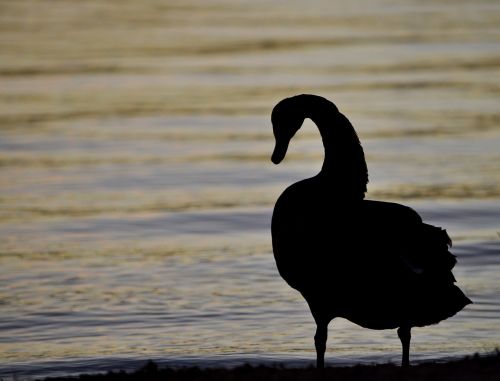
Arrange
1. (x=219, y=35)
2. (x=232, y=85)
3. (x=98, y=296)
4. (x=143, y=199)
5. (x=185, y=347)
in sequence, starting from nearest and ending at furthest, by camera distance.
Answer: (x=185, y=347) → (x=98, y=296) → (x=143, y=199) → (x=232, y=85) → (x=219, y=35)

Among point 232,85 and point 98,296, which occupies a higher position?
point 232,85

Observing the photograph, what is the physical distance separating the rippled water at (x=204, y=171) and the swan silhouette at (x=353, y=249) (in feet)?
5.00

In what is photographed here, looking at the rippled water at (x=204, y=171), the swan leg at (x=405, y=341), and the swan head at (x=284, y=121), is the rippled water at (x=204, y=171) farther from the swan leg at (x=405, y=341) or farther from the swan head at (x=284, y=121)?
the swan head at (x=284, y=121)

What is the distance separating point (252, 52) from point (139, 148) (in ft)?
23.2

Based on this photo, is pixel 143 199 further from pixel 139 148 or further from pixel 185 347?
pixel 185 347

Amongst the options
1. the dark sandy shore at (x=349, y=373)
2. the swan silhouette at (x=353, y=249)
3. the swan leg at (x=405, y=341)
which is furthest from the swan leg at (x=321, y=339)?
the swan leg at (x=405, y=341)

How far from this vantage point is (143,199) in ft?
42.1

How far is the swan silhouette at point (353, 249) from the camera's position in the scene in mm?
6722

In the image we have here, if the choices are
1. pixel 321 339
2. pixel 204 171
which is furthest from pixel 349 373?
pixel 204 171

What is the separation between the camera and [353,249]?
268 inches

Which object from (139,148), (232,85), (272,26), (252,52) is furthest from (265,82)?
(272,26)

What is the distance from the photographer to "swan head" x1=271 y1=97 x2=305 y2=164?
7090 millimetres

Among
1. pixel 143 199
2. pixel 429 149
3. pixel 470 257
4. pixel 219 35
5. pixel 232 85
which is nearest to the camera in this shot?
pixel 470 257

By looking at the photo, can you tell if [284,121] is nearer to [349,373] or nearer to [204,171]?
[349,373]
